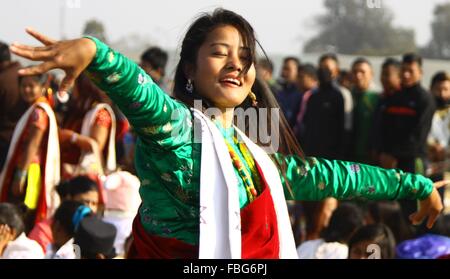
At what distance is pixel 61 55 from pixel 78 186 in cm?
344

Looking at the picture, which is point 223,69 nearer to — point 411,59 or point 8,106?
point 8,106

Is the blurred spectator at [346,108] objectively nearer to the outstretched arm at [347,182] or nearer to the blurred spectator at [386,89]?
the blurred spectator at [386,89]

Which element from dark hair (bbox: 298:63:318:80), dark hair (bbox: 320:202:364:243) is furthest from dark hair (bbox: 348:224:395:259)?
dark hair (bbox: 298:63:318:80)

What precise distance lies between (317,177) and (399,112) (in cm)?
410

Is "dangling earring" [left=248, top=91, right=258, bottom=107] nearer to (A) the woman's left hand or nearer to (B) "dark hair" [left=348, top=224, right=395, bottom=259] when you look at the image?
(A) the woman's left hand

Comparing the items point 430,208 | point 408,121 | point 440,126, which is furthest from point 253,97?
point 440,126

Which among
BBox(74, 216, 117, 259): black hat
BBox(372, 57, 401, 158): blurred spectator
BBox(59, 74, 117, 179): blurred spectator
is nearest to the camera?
BBox(74, 216, 117, 259): black hat

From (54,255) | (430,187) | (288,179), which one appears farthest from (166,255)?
(54,255)

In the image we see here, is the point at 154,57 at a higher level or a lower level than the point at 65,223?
higher

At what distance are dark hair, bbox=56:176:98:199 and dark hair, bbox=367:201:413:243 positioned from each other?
1690 mm

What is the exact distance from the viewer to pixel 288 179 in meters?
3.51

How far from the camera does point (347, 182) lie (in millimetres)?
3568

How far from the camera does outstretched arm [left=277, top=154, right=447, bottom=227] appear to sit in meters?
3.54

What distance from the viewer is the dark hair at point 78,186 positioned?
Answer: 589cm
